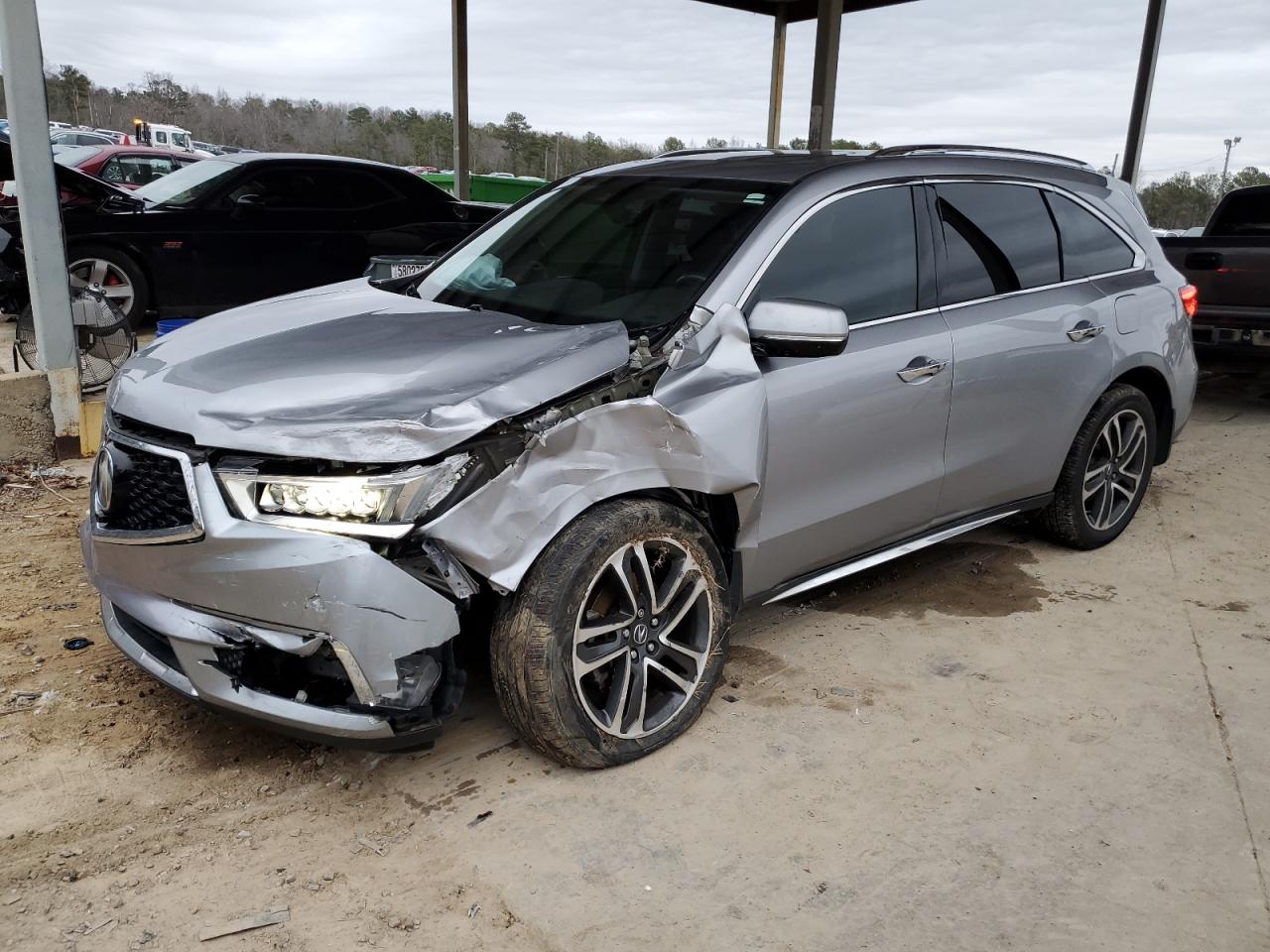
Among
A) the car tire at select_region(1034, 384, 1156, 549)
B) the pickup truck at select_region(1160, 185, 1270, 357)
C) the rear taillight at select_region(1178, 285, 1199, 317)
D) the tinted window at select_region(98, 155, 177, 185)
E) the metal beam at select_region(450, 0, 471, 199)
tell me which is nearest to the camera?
the car tire at select_region(1034, 384, 1156, 549)

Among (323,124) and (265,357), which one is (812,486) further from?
(323,124)

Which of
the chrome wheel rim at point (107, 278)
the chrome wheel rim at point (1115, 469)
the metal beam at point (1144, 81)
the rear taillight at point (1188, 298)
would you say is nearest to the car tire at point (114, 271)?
the chrome wheel rim at point (107, 278)

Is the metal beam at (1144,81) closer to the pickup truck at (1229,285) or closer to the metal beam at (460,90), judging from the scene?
the pickup truck at (1229,285)

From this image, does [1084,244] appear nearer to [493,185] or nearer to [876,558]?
[876,558]

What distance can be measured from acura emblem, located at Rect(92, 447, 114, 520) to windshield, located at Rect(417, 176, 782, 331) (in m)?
1.26

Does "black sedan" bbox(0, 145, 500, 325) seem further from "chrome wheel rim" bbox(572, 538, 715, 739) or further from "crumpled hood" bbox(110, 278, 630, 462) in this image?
"chrome wheel rim" bbox(572, 538, 715, 739)

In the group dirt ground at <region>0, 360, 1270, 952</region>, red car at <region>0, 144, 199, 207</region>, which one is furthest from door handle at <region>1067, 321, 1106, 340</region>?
red car at <region>0, 144, 199, 207</region>

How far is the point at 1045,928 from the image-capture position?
2461mm

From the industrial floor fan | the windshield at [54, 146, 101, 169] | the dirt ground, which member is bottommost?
→ the dirt ground

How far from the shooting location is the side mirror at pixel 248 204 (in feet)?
28.2

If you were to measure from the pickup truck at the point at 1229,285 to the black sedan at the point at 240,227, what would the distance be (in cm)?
620

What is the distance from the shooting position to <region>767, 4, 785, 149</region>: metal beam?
1503 cm

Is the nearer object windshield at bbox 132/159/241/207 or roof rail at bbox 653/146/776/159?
roof rail at bbox 653/146/776/159

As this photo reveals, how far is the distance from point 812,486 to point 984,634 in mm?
1173
